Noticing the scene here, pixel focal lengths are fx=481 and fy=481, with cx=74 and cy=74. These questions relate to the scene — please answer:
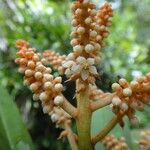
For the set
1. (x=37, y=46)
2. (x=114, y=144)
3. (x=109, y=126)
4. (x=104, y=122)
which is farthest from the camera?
(x=37, y=46)

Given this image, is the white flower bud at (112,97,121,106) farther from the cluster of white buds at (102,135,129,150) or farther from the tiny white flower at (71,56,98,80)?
the cluster of white buds at (102,135,129,150)

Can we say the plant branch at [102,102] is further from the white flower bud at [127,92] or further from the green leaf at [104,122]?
the green leaf at [104,122]

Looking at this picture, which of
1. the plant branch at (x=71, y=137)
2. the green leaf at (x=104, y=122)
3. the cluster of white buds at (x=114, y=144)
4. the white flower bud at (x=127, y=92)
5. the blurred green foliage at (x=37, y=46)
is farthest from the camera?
the blurred green foliage at (x=37, y=46)

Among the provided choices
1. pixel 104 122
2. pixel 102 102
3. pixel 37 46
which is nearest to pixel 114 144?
pixel 104 122

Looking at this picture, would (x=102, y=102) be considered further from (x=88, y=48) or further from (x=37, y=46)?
(x=37, y=46)

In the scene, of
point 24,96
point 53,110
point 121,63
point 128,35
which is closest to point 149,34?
point 128,35

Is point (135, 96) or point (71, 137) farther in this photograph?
point (71, 137)

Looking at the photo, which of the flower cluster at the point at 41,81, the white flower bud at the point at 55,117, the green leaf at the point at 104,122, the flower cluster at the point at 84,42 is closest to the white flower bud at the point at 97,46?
the flower cluster at the point at 84,42
